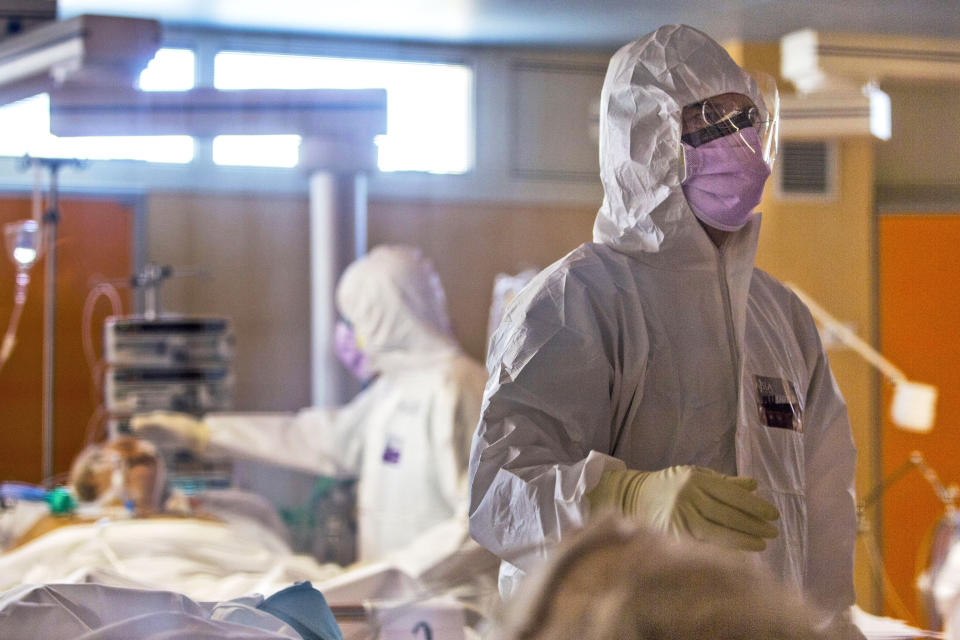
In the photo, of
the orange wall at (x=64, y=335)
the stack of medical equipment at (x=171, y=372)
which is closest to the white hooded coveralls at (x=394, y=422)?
the stack of medical equipment at (x=171, y=372)

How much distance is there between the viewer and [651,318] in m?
1.41

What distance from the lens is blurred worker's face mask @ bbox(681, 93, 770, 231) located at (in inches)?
55.6

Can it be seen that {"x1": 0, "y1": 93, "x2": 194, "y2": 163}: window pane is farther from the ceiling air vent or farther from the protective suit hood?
the ceiling air vent

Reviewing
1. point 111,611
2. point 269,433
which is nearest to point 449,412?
point 269,433

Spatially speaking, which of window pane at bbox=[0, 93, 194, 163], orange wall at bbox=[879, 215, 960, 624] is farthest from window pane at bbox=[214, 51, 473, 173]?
orange wall at bbox=[879, 215, 960, 624]

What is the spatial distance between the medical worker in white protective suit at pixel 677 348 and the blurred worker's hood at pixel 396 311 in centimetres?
183

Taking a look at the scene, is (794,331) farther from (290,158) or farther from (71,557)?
(290,158)

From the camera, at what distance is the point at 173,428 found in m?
3.25

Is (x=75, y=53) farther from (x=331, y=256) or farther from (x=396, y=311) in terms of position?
(x=331, y=256)

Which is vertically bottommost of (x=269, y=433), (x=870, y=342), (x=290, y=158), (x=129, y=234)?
(x=269, y=433)

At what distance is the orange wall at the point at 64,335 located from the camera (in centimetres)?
441

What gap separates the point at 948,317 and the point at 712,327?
10.2ft

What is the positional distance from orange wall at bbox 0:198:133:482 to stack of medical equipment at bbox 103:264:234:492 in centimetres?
114

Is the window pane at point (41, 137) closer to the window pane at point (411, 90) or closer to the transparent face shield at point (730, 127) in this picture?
the window pane at point (411, 90)
